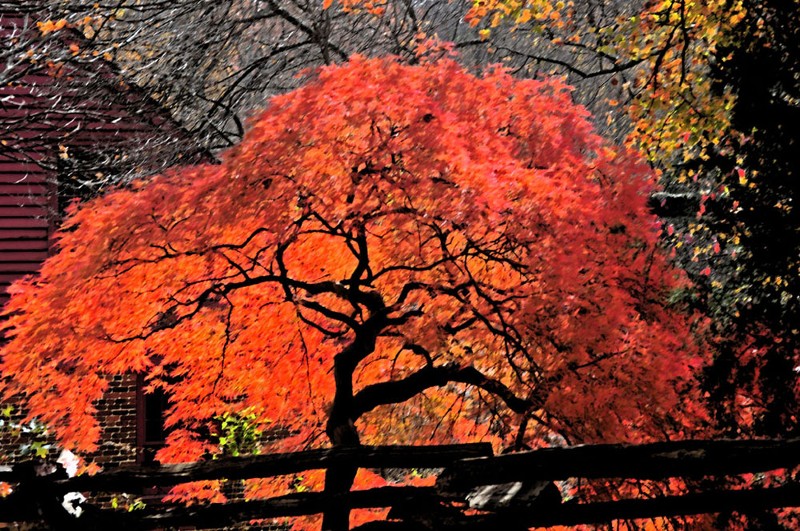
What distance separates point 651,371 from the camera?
882 centimetres

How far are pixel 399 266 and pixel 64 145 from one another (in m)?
9.25

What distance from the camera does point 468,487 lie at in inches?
247

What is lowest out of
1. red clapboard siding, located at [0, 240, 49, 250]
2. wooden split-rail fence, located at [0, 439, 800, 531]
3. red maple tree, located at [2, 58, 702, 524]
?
wooden split-rail fence, located at [0, 439, 800, 531]

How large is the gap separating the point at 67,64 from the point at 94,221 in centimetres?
874

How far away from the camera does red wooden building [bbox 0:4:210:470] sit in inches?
620

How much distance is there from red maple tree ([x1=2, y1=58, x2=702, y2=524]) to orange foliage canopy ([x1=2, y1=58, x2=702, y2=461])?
2 cm

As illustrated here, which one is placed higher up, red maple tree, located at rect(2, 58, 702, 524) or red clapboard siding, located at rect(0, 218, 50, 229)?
red clapboard siding, located at rect(0, 218, 50, 229)

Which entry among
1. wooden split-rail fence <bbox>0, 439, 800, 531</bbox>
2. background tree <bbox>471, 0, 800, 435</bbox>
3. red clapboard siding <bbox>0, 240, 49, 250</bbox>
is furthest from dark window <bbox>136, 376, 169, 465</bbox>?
background tree <bbox>471, 0, 800, 435</bbox>

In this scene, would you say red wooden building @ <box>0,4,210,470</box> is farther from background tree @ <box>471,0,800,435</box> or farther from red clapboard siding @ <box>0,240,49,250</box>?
background tree @ <box>471,0,800,435</box>

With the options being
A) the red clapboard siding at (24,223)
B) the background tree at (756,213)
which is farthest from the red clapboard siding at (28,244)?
the background tree at (756,213)

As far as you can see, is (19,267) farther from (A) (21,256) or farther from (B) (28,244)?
(B) (28,244)

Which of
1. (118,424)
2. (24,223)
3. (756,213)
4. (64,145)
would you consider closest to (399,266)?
(756,213)

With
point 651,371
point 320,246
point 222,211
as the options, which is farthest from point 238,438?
point 651,371

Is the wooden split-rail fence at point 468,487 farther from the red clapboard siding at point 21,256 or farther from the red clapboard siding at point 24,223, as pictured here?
the red clapboard siding at point 24,223
